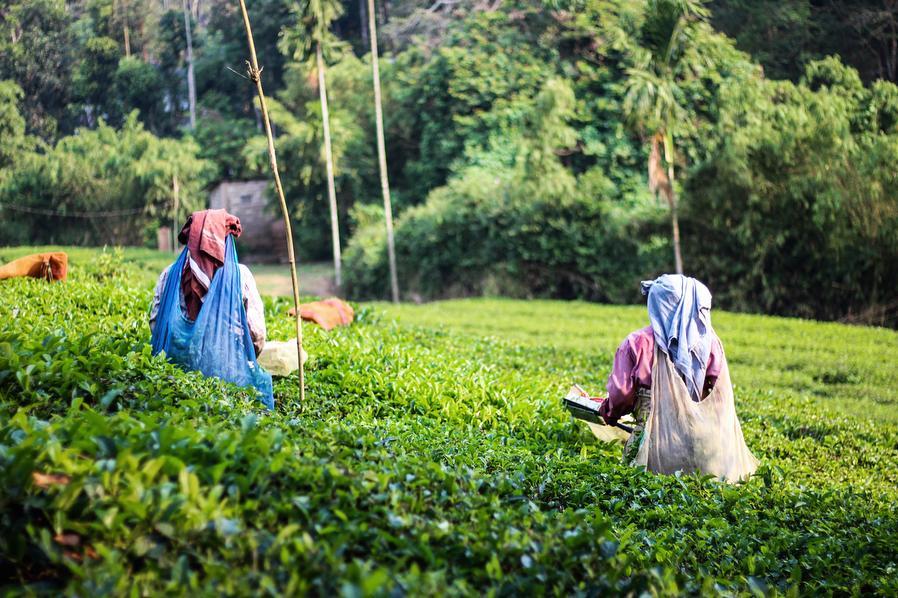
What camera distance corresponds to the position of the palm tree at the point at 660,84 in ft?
60.8

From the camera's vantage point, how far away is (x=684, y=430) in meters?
5.42

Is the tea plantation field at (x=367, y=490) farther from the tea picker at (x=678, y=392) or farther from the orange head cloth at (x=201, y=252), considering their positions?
the orange head cloth at (x=201, y=252)

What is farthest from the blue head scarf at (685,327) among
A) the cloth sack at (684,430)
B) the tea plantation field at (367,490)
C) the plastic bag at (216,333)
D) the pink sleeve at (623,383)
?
the plastic bag at (216,333)

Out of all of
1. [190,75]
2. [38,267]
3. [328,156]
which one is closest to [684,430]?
[38,267]

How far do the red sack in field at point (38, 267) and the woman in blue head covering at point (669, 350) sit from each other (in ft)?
22.3

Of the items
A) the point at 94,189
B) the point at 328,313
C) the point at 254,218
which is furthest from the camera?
the point at 254,218

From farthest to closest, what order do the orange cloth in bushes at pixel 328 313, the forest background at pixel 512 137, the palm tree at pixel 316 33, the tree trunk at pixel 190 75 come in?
the palm tree at pixel 316 33, the tree trunk at pixel 190 75, the forest background at pixel 512 137, the orange cloth in bushes at pixel 328 313

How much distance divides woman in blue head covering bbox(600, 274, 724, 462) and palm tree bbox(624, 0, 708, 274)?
556 inches

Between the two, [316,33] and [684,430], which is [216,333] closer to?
[684,430]

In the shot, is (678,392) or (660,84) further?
(660,84)

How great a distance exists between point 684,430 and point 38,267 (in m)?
7.52

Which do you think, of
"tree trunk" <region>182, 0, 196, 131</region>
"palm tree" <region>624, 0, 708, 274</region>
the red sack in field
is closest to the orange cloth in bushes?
the red sack in field

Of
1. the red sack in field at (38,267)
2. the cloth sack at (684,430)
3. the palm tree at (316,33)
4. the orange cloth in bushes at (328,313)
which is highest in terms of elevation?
the palm tree at (316,33)

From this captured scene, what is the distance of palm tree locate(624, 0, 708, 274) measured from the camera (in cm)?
1853
